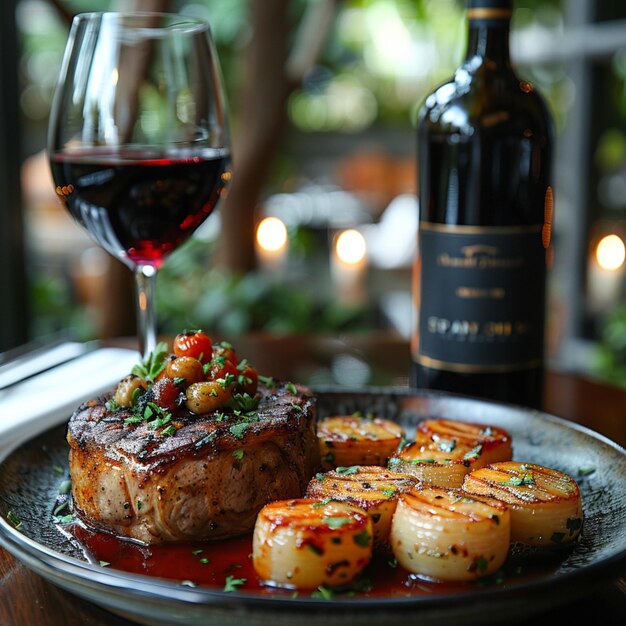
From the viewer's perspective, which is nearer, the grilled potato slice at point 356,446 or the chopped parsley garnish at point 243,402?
the chopped parsley garnish at point 243,402

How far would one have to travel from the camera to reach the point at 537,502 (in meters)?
0.90

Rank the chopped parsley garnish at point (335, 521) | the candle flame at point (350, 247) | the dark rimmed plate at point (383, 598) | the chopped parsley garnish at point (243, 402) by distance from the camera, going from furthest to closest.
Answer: the candle flame at point (350, 247), the chopped parsley garnish at point (243, 402), the chopped parsley garnish at point (335, 521), the dark rimmed plate at point (383, 598)

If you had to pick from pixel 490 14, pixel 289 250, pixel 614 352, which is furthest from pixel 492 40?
pixel 289 250

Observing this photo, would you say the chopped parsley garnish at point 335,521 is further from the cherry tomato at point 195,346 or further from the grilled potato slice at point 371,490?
the cherry tomato at point 195,346

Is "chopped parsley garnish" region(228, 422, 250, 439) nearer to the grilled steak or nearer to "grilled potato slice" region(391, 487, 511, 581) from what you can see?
the grilled steak

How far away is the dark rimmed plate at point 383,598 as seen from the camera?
688 mm

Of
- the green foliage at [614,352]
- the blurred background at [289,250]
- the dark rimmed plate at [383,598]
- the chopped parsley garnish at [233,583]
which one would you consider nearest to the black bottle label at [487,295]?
the dark rimmed plate at [383,598]

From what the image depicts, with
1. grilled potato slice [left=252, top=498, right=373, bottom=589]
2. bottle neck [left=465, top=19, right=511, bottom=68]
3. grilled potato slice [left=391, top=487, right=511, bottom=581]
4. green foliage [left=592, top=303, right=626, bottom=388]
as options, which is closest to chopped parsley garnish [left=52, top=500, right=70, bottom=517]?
grilled potato slice [left=252, top=498, right=373, bottom=589]

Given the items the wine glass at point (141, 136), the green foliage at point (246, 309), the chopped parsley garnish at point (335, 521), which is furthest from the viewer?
the green foliage at point (246, 309)

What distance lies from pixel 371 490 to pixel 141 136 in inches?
30.7

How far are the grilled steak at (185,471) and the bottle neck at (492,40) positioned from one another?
2.64 feet

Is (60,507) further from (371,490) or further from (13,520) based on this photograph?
Result: (371,490)

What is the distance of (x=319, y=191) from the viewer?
30.9 feet

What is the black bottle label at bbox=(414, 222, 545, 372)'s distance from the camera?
4.75ft
